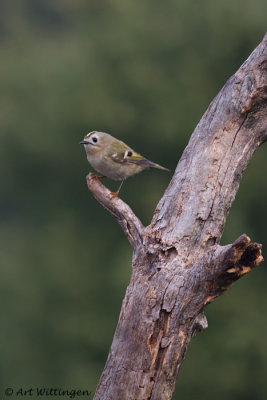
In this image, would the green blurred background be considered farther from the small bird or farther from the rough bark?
the rough bark

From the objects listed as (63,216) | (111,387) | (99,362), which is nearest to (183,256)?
(111,387)

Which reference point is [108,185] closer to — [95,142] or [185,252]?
[95,142]

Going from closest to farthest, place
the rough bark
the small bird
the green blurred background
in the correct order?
the rough bark < the small bird < the green blurred background

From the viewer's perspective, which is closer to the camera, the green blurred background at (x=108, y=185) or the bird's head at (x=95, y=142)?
the bird's head at (x=95, y=142)

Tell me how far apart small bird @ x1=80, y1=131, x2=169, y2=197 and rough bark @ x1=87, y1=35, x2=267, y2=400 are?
174 centimetres

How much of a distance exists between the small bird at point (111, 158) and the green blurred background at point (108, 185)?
10544 millimetres

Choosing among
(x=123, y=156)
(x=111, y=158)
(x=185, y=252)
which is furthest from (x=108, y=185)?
(x=185, y=252)

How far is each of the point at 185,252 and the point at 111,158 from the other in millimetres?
2924

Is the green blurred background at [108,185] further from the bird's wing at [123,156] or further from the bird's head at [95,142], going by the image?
the bird's head at [95,142]

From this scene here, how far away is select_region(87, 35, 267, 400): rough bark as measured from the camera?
7477 millimetres

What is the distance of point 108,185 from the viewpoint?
81.1 ft

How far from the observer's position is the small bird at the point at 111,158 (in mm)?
10555

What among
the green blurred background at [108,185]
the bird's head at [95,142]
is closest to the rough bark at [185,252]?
the bird's head at [95,142]

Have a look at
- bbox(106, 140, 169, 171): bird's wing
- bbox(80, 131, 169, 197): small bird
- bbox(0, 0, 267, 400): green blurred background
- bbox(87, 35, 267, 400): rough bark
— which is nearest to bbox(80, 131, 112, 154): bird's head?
bbox(80, 131, 169, 197): small bird
